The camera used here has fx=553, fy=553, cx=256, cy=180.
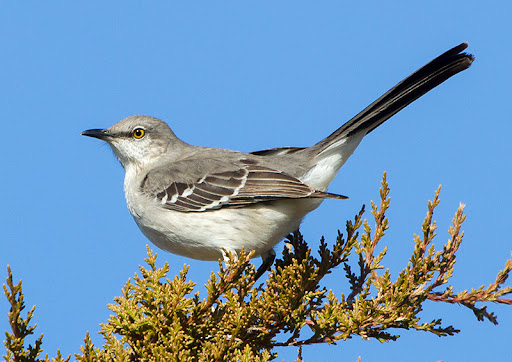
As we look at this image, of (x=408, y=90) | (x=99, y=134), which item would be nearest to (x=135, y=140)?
(x=99, y=134)

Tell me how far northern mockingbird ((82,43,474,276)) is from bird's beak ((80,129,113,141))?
62 centimetres

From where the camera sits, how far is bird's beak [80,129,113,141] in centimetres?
605

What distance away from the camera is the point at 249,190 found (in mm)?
5211

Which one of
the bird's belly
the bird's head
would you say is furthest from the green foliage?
the bird's head

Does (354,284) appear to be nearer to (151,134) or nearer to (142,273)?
(142,273)

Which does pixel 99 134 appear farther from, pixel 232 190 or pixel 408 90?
pixel 408 90

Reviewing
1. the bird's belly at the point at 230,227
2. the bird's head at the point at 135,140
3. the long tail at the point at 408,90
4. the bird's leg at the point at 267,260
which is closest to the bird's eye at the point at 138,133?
the bird's head at the point at 135,140

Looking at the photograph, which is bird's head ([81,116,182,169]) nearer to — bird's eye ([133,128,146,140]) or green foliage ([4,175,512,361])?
bird's eye ([133,128,146,140])

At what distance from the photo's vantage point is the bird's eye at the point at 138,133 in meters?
6.32

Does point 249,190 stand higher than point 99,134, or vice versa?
point 99,134

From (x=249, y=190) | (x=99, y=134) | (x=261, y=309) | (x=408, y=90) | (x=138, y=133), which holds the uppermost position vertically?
(x=138, y=133)

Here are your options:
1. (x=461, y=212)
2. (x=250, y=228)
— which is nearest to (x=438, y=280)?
(x=461, y=212)

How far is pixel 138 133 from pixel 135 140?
95mm

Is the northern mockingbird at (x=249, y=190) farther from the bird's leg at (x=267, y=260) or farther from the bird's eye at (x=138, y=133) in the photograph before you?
the bird's eye at (x=138, y=133)
